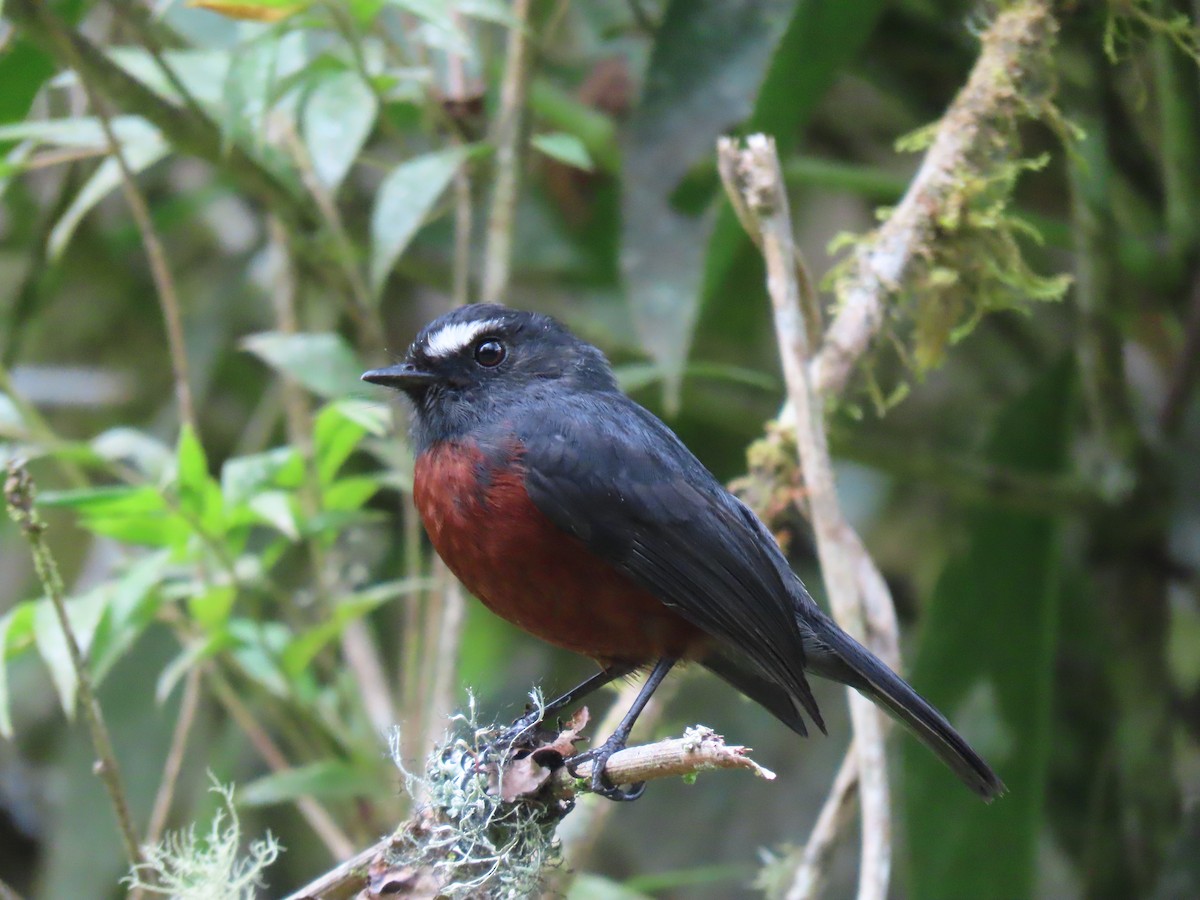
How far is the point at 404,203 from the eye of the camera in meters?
2.91

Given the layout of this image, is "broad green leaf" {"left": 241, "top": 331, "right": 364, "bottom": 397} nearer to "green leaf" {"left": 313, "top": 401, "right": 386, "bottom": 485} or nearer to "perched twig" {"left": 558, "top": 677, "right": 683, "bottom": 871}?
"green leaf" {"left": 313, "top": 401, "right": 386, "bottom": 485}

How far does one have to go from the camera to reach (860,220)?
5.36 m

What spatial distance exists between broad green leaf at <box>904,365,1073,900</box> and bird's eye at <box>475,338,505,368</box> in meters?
1.40

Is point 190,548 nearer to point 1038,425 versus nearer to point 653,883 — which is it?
point 653,883

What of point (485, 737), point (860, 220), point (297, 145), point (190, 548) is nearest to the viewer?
point (485, 737)

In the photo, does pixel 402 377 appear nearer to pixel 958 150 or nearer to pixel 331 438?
pixel 331 438

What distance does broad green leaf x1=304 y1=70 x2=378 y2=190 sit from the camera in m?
2.84

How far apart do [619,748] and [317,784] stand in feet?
2.66

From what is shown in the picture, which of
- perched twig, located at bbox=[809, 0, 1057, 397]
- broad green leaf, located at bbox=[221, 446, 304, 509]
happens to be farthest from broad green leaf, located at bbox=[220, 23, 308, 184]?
perched twig, located at bbox=[809, 0, 1057, 397]

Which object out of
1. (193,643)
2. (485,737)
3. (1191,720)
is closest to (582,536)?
(485,737)

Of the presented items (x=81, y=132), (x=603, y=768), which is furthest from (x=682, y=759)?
(x=81, y=132)

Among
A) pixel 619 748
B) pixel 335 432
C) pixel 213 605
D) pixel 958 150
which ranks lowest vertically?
pixel 619 748

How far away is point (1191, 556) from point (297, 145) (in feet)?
8.40

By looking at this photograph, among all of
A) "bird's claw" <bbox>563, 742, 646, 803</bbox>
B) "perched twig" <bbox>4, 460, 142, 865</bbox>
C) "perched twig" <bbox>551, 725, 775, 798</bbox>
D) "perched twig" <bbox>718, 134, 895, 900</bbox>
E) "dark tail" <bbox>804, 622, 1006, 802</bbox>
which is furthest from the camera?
"dark tail" <bbox>804, 622, 1006, 802</bbox>
